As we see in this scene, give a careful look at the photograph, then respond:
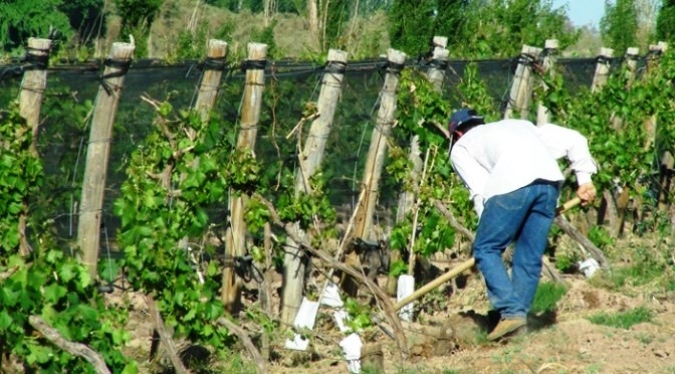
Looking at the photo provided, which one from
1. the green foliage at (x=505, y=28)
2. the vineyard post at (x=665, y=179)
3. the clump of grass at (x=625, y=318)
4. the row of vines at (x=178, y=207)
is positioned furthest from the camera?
the green foliage at (x=505, y=28)

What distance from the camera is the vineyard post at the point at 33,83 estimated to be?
7449 mm

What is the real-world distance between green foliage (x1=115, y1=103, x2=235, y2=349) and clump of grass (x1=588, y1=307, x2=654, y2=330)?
2.77m

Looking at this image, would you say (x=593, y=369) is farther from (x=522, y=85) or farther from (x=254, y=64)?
(x=522, y=85)

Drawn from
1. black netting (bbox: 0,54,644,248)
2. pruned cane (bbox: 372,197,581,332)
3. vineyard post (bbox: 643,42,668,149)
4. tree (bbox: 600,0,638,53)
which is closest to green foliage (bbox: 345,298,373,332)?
pruned cane (bbox: 372,197,581,332)

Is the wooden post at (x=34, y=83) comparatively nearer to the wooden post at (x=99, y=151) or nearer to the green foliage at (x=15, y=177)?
the green foliage at (x=15, y=177)

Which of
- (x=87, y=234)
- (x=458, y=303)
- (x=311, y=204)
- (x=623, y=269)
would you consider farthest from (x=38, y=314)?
(x=623, y=269)

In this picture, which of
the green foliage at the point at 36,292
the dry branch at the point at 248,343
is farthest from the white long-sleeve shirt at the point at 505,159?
the green foliage at the point at 36,292

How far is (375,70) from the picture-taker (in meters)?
10.4

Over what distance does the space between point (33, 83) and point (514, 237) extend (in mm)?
3250

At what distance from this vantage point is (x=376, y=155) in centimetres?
1044

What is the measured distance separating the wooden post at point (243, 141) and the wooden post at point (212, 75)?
1.00 ft

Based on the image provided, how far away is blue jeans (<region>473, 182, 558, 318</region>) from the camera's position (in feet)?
28.9

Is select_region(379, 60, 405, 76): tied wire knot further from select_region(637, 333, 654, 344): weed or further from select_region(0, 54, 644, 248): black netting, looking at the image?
select_region(637, 333, 654, 344): weed

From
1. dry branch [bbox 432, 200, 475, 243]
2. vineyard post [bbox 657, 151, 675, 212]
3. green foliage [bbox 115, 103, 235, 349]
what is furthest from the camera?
vineyard post [bbox 657, 151, 675, 212]
